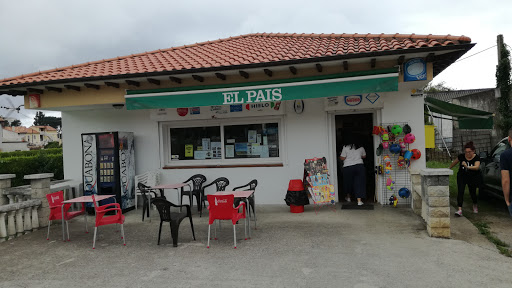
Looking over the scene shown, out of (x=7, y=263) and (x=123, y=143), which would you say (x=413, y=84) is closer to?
(x=123, y=143)

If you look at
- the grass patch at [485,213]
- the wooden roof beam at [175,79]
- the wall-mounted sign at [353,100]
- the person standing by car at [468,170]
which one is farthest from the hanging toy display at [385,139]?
the wooden roof beam at [175,79]

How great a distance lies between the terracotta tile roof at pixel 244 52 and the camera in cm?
730

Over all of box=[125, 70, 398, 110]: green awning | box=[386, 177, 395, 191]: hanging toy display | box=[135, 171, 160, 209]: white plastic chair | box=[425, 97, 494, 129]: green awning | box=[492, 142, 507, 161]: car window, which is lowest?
box=[386, 177, 395, 191]: hanging toy display

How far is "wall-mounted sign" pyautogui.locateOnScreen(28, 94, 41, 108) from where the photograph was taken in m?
8.95

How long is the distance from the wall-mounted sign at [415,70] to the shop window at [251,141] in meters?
3.27

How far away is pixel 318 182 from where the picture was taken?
783 cm

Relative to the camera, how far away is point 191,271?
4582mm

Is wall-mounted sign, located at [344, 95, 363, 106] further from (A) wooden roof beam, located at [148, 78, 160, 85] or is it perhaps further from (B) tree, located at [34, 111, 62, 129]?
(B) tree, located at [34, 111, 62, 129]

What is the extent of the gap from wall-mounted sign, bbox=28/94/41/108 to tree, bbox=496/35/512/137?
16793mm

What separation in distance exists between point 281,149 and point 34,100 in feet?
21.1

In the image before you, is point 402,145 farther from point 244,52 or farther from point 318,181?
point 244,52

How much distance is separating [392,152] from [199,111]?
4807 mm

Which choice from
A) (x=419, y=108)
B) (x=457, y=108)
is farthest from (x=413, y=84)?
(x=457, y=108)

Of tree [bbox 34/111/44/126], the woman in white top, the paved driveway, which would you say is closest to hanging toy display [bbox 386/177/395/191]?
the woman in white top
